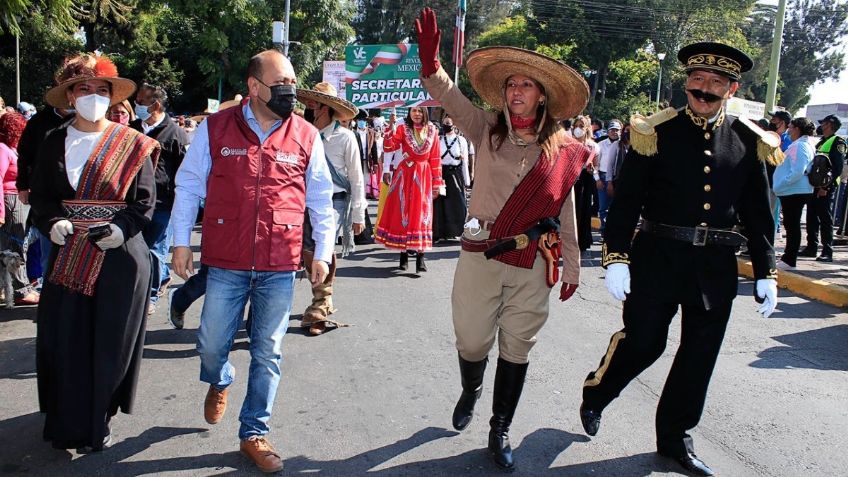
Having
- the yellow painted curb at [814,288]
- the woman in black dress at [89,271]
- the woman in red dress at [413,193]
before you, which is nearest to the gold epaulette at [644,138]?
the woman in black dress at [89,271]

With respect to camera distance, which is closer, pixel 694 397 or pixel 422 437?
pixel 694 397

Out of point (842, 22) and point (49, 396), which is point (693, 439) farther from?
point (842, 22)

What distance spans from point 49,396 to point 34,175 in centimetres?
114

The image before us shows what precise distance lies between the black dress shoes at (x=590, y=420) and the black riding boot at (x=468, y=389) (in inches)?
24.4

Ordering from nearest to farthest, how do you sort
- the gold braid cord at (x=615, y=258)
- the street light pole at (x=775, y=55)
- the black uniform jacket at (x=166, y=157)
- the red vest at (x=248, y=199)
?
the red vest at (x=248, y=199)
the gold braid cord at (x=615, y=258)
the black uniform jacket at (x=166, y=157)
the street light pole at (x=775, y=55)

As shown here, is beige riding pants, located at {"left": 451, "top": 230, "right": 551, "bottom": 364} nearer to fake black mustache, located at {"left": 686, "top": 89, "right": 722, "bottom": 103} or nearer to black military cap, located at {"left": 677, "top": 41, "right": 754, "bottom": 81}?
fake black mustache, located at {"left": 686, "top": 89, "right": 722, "bottom": 103}

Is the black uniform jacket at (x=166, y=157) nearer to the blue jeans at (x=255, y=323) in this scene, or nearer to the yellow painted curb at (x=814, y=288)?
the blue jeans at (x=255, y=323)

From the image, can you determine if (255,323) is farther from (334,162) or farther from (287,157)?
(334,162)

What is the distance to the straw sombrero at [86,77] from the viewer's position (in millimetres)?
3898

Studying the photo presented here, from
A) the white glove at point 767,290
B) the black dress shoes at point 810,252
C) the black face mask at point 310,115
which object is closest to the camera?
the white glove at point 767,290

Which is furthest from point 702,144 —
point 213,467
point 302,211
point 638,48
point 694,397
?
point 638,48

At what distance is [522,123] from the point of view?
151 inches

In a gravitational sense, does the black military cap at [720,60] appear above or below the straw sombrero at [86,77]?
above

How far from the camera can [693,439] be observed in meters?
4.23
